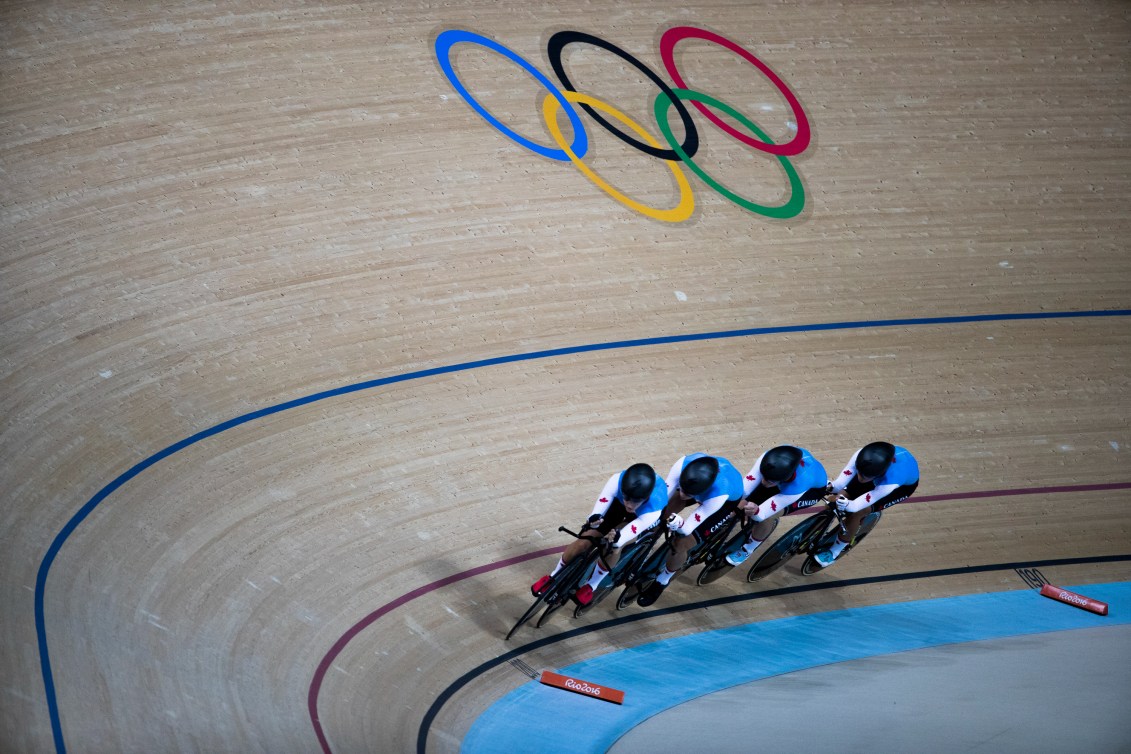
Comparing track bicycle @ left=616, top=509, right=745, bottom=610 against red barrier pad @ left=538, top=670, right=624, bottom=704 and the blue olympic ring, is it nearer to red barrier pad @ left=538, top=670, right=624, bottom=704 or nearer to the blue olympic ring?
red barrier pad @ left=538, top=670, right=624, bottom=704

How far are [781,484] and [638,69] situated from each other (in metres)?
3.59

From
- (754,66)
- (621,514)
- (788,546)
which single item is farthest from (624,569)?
(754,66)

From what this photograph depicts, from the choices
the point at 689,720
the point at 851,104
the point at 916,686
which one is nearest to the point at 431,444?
the point at 689,720

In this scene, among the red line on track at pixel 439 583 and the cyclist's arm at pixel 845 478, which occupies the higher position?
the cyclist's arm at pixel 845 478

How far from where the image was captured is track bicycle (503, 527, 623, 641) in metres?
4.53

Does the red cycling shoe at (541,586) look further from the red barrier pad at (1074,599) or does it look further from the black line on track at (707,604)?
the red barrier pad at (1074,599)

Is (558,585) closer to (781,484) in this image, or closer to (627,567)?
(627,567)

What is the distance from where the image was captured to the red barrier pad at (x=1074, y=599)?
5.58 meters

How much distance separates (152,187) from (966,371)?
497 centimetres

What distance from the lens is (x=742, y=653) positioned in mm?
5051

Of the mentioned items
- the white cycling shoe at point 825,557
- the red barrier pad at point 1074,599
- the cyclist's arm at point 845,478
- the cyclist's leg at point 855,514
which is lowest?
the red barrier pad at point 1074,599

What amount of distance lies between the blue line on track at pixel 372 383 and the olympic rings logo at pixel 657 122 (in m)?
0.90

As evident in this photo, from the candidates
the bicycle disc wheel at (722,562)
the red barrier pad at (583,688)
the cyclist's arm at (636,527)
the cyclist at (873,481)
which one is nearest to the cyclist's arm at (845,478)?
the cyclist at (873,481)

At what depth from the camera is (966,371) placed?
6617mm
